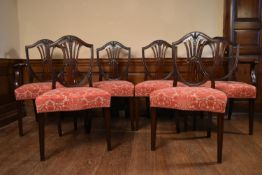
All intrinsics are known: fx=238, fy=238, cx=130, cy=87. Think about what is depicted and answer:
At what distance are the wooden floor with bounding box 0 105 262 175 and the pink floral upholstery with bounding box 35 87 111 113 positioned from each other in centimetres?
39

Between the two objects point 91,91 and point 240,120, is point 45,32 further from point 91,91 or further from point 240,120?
point 240,120

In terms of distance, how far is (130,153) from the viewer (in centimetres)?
188

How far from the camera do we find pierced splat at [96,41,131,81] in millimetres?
2824

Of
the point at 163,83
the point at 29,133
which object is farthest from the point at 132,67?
the point at 29,133

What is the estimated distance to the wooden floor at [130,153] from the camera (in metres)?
1.60

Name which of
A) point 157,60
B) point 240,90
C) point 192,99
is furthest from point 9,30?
point 240,90

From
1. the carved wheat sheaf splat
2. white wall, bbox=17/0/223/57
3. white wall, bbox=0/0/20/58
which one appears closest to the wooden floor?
the carved wheat sheaf splat

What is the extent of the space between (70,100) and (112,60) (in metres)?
1.22

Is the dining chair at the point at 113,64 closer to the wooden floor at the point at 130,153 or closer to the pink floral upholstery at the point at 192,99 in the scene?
the wooden floor at the point at 130,153

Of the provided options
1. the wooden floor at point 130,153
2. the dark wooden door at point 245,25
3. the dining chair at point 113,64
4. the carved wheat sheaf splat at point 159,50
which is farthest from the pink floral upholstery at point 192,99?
the dark wooden door at point 245,25

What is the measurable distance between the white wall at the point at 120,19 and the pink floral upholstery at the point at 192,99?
135 centimetres

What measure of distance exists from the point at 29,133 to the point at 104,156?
103cm

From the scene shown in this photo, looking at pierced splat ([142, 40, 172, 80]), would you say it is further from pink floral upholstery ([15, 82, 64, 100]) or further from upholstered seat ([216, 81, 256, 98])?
pink floral upholstery ([15, 82, 64, 100])

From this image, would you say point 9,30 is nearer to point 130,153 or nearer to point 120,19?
point 120,19
